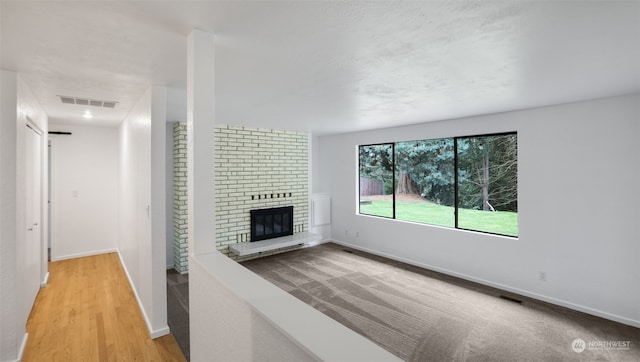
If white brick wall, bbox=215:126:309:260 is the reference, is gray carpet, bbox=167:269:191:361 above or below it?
below

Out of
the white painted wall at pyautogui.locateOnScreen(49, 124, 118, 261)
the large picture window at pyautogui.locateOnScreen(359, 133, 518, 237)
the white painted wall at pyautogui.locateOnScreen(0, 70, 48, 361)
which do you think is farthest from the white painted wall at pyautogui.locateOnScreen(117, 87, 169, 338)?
the large picture window at pyautogui.locateOnScreen(359, 133, 518, 237)

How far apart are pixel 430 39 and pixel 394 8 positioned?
0.47m

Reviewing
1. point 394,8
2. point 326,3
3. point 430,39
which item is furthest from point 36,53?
point 430,39

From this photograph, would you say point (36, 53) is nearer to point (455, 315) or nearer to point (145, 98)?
point (145, 98)

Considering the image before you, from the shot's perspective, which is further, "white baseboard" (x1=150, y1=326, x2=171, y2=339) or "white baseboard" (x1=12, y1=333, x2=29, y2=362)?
"white baseboard" (x1=150, y1=326, x2=171, y2=339)

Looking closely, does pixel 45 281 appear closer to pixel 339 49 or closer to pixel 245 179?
pixel 245 179

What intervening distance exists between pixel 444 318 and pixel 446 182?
2564 mm

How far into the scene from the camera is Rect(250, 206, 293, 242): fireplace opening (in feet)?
18.7

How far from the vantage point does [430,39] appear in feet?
5.97

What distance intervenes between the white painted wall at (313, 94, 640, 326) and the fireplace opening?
2.94m

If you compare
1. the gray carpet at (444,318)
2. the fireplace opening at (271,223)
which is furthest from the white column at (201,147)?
the fireplace opening at (271,223)

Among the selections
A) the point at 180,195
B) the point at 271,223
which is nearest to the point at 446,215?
the point at 271,223
